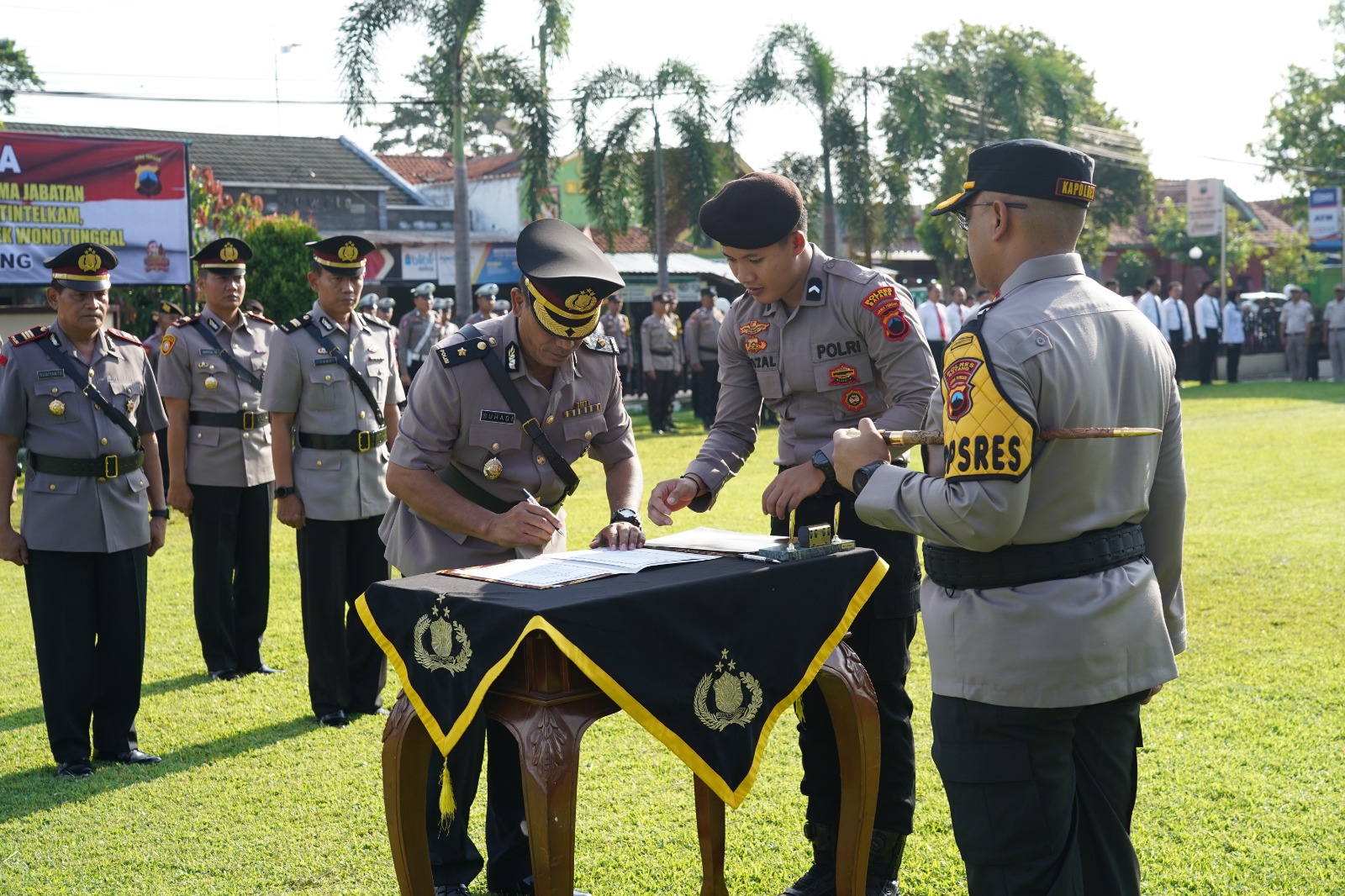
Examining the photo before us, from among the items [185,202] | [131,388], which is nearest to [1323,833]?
[131,388]

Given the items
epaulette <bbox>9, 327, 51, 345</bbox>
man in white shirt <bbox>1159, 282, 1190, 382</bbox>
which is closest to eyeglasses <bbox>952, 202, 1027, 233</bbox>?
epaulette <bbox>9, 327, 51, 345</bbox>

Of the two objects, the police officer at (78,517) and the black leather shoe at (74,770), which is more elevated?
the police officer at (78,517)

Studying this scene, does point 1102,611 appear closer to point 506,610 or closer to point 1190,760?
point 506,610

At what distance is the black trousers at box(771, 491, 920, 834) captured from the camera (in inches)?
144

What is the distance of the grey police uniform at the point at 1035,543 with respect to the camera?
2.52 meters

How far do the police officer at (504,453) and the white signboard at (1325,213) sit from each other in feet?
128

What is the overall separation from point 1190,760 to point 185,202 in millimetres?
11791

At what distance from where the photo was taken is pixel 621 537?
136 inches

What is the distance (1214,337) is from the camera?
1001 inches

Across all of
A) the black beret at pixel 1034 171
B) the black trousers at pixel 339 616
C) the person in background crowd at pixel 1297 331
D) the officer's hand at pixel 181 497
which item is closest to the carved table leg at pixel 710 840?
the black beret at pixel 1034 171

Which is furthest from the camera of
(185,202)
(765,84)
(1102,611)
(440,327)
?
(765,84)

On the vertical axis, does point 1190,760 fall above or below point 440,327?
below

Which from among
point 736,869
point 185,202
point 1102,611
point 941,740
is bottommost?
point 736,869

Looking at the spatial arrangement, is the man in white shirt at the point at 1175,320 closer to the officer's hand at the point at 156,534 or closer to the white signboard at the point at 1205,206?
the white signboard at the point at 1205,206
